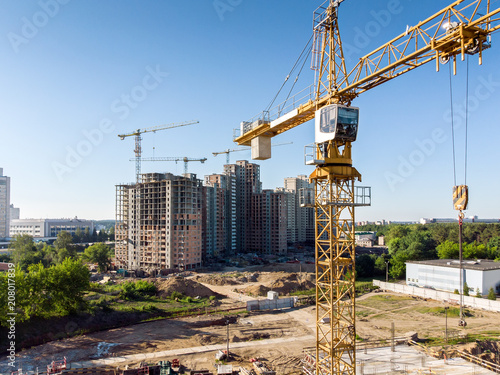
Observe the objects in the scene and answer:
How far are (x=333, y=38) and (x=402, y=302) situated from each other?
35.1 metres

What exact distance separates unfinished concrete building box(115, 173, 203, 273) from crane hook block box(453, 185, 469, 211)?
5392 centimetres

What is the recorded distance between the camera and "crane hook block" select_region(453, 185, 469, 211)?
55.4 feet

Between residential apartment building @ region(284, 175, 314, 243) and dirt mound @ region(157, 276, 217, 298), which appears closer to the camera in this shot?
dirt mound @ region(157, 276, 217, 298)

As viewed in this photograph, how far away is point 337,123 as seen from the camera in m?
15.5

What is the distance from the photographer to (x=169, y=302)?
132 ft

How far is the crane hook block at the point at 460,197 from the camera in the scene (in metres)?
16.9

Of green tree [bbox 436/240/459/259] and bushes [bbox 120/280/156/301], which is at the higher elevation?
green tree [bbox 436/240/459/259]

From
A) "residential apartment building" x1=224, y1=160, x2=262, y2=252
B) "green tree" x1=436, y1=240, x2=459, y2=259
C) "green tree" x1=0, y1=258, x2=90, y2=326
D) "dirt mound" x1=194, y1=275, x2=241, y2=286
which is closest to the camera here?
"green tree" x1=0, y1=258, x2=90, y2=326

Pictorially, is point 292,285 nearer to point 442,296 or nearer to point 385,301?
point 385,301

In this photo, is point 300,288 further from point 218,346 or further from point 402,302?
point 218,346

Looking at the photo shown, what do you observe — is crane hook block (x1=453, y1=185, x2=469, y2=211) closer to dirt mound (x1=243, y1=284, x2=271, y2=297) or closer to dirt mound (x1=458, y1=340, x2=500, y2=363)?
dirt mound (x1=458, y1=340, x2=500, y2=363)

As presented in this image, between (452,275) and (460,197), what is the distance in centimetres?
3312

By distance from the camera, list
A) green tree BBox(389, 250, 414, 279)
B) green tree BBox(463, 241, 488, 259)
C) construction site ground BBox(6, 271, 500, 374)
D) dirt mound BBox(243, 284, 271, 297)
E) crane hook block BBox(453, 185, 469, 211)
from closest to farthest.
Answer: crane hook block BBox(453, 185, 469, 211)
construction site ground BBox(6, 271, 500, 374)
dirt mound BBox(243, 284, 271, 297)
green tree BBox(389, 250, 414, 279)
green tree BBox(463, 241, 488, 259)

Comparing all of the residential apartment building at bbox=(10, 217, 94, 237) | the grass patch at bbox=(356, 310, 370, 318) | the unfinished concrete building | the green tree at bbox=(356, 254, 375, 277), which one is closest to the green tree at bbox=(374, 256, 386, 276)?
the green tree at bbox=(356, 254, 375, 277)
